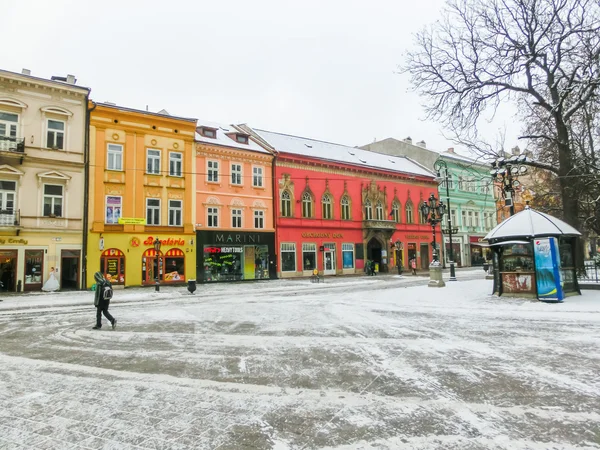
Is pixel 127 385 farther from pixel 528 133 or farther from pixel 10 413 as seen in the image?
pixel 528 133

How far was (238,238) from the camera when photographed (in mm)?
29609

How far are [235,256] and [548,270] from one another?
2144 cm

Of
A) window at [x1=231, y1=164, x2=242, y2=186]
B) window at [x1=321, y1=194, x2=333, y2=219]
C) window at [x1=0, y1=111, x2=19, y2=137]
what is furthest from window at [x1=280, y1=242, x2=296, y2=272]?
window at [x1=0, y1=111, x2=19, y2=137]

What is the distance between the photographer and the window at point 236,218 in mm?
29875

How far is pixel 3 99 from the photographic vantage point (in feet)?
71.0

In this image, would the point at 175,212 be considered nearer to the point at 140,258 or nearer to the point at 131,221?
the point at 131,221

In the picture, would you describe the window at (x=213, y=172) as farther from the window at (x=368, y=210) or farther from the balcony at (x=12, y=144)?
the window at (x=368, y=210)

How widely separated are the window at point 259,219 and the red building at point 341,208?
1.19 metres

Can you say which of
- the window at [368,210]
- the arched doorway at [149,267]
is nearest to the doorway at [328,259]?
the window at [368,210]

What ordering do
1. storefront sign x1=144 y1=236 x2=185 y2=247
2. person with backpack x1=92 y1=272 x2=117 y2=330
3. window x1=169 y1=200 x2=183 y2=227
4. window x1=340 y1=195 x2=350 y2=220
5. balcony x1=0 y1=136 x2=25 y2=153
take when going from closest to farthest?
person with backpack x1=92 y1=272 x2=117 y2=330, balcony x1=0 y1=136 x2=25 y2=153, storefront sign x1=144 y1=236 x2=185 y2=247, window x1=169 y1=200 x2=183 y2=227, window x1=340 y1=195 x2=350 y2=220

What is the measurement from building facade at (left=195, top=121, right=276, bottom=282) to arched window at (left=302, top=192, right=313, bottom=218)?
3395mm

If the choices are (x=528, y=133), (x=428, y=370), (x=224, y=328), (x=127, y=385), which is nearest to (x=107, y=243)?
(x=224, y=328)

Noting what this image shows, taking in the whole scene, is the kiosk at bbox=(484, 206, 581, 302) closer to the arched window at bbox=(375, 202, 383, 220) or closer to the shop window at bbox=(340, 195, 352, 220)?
the shop window at bbox=(340, 195, 352, 220)

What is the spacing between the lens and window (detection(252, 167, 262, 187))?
102 ft
